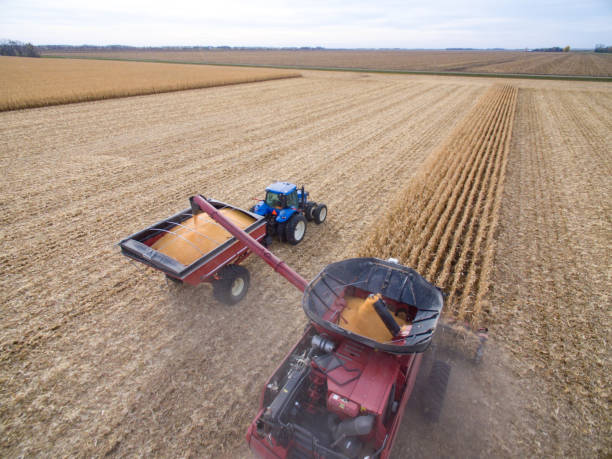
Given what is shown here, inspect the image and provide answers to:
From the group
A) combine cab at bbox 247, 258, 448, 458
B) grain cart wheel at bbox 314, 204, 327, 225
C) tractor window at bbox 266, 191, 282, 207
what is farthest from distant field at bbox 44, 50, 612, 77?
combine cab at bbox 247, 258, 448, 458

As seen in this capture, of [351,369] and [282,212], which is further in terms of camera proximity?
[282,212]

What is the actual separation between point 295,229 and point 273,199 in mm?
992

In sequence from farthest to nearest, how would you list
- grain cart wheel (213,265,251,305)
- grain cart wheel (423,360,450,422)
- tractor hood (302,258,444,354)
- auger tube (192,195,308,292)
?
grain cart wheel (213,265,251,305), auger tube (192,195,308,292), grain cart wheel (423,360,450,422), tractor hood (302,258,444,354)

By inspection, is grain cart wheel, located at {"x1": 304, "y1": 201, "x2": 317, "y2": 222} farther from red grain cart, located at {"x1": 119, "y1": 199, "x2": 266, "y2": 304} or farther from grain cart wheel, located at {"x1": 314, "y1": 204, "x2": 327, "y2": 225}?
red grain cart, located at {"x1": 119, "y1": 199, "x2": 266, "y2": 304}

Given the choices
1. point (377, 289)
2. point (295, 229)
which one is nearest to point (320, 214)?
point (295, 229)

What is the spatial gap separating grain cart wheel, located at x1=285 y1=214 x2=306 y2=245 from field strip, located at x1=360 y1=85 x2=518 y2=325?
1.77 metres

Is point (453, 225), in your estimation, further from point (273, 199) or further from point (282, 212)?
point (273, 199)

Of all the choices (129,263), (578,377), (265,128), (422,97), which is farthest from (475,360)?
(422,97)

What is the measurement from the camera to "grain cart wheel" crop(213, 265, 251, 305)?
20.1ft

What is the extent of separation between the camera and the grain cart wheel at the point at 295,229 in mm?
7812

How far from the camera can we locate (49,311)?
247 inches

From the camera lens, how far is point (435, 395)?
4535 millimetres

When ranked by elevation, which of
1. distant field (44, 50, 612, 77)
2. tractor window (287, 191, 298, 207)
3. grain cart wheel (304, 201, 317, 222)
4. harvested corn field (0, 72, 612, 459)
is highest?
distant field (44, 50, 612, 77)

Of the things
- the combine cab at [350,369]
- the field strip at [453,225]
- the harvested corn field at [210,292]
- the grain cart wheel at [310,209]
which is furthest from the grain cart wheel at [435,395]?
the grain cart wheel at [310,209]
